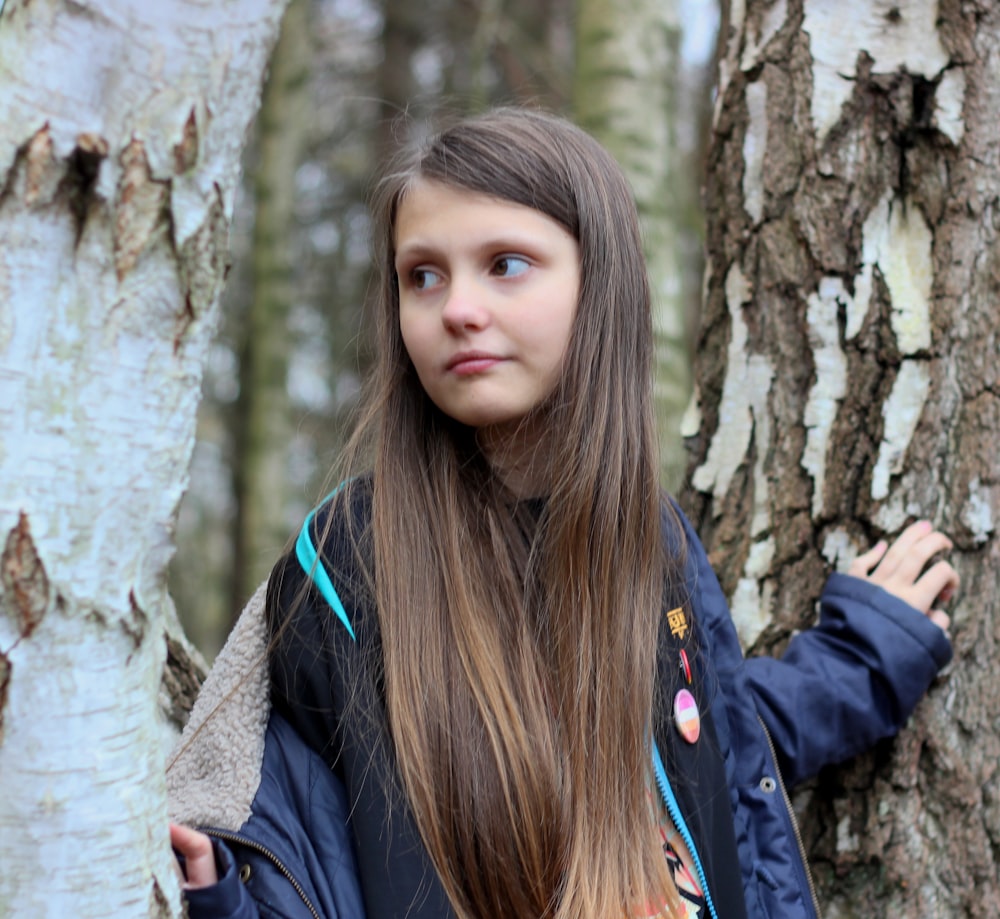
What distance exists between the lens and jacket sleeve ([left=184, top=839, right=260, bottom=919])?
52.1 inches

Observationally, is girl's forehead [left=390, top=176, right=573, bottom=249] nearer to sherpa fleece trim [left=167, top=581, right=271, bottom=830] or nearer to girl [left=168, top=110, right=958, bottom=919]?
girl [left=168, top=110, right=958, bottom=919]

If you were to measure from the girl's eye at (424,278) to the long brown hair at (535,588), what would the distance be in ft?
0.52

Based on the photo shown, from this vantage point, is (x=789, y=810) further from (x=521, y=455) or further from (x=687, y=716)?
(x=521, y=455)

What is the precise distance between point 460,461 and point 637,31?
3206 mm

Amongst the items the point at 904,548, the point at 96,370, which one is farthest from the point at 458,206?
the point at 904,548

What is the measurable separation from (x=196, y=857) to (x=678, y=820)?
0.88 metres

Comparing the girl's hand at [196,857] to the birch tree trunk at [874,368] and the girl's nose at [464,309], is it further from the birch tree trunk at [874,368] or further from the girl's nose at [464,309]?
the birch tree trunk at [874,368]

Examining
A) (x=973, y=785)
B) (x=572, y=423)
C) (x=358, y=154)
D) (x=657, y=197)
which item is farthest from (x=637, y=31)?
A: (x=358, y=154)

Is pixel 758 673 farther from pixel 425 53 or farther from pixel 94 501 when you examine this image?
pixel 425 53

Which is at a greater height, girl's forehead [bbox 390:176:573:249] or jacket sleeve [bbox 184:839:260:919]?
girl's forehead [bbox 390:176:573:249]

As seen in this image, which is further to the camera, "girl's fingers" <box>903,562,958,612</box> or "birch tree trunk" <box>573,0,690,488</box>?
"birch tree trunk" <box>573,0,690,488</box>

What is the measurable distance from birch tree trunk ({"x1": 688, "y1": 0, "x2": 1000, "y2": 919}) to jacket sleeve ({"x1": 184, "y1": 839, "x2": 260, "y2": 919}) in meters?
1.34

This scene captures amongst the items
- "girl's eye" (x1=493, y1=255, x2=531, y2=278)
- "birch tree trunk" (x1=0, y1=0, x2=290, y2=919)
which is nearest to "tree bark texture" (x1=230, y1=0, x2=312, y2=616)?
"girl's eye" (x1=493, y1=255, x2=531, y2=278)

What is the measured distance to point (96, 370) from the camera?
0.93m
